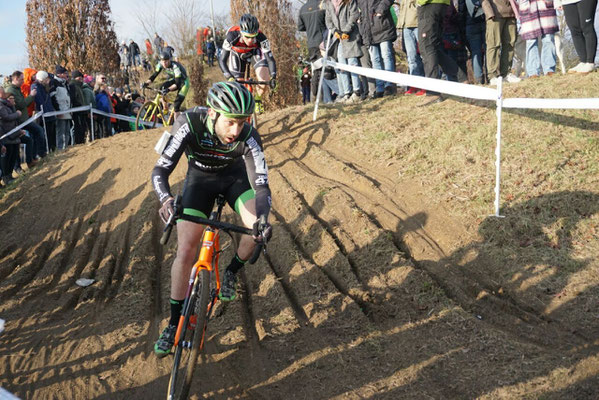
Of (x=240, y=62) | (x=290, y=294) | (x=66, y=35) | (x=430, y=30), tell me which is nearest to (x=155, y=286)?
(x=290, y=294)

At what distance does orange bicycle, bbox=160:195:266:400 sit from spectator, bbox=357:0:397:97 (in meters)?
8.19

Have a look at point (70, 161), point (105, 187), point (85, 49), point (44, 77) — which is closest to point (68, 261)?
point (105, 187)

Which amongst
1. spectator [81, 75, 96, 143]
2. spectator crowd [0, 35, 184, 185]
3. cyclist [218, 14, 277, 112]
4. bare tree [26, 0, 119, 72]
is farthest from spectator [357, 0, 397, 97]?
bare tree [26, 0, 119, 72]

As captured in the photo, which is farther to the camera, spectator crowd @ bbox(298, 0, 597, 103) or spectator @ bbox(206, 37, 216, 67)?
spectator @ bbox(206, 37, 216, 67)

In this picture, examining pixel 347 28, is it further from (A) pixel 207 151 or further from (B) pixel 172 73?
(A) pixel 207 151

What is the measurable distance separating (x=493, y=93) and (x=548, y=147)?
1991 mm

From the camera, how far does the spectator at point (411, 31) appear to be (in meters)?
11.6

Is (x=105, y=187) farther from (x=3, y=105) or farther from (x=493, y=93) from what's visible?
(x=493, y=93)

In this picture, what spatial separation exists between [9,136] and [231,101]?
9055mm

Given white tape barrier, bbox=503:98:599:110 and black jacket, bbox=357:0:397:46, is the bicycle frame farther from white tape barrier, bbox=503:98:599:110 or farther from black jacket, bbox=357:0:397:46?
black jacket, bbox=357:0:397:46

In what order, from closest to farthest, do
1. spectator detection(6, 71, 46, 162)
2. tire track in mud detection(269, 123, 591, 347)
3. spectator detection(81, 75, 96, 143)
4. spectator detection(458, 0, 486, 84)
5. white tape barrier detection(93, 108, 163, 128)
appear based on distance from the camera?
tire track in mud detection(269, 123, 591, 347) < spectator detection(458, 0, 486, 84) < spectator detection(6, 71, 46, 162) < spectator detection(81, 75, 96, 143) < white tape barrier detection(93, 108, 163, 128)

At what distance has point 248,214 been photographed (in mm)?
5250

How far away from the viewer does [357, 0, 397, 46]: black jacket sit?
38.4 feet

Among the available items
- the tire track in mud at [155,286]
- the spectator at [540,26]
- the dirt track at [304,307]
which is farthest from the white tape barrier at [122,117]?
the spectator at [540,26]
